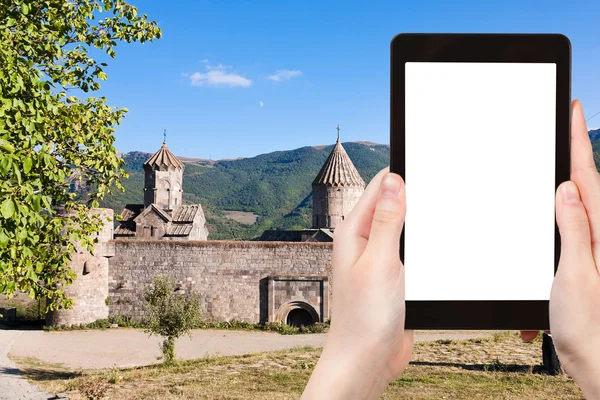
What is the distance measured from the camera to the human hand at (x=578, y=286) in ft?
4.53

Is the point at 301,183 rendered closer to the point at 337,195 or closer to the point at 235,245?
the point at 337,195

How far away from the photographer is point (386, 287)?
144cm

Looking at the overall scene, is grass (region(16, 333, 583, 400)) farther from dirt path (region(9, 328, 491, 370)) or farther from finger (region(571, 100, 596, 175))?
finger (region(571, 100, 596, 175))

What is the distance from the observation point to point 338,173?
30188mm

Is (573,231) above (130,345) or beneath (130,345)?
above

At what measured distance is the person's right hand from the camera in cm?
138

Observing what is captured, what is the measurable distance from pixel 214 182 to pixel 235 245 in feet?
268

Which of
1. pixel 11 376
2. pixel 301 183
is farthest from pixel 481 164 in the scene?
pixel 301 183

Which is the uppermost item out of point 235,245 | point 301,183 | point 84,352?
point 301,183

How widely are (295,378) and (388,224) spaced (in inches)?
421

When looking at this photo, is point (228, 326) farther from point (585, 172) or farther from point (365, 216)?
point (585, 172)

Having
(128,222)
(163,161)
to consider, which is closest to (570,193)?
(128,222)

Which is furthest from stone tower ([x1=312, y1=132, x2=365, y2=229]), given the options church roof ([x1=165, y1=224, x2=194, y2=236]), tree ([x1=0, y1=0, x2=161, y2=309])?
tree ([x1=0, y1=0, x2=161, y2=309])

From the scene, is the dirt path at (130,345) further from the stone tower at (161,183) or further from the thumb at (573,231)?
the thumb at (573,231)
